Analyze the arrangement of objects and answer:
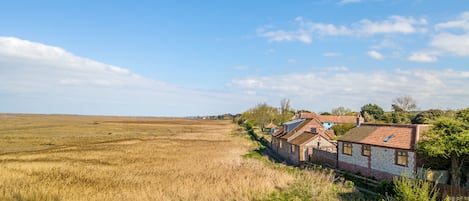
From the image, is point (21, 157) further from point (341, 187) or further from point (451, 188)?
point (451, 188)

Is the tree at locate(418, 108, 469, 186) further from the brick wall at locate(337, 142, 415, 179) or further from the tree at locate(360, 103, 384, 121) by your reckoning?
the tree at locate(360, 103, 384, 121)

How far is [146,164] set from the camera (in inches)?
1268

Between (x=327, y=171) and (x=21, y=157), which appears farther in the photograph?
(x=21, y=157)

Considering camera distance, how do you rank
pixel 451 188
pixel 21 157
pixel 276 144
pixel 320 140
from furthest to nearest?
pixel 276 144 → pixel 320 140 → pixel 21 157 → pixel 451 188

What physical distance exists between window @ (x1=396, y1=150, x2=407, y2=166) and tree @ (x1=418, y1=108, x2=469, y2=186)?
2.06m

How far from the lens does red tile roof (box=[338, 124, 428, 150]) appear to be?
25469mm

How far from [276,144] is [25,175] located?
35659 mm

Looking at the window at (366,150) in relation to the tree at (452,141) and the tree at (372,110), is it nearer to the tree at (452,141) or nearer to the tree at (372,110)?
the tree at (452,141)

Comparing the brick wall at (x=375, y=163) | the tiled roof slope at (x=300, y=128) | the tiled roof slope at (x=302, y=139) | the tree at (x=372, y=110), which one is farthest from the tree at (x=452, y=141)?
the tree at (x=372, y=110)

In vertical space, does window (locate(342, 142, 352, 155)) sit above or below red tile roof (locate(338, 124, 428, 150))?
below

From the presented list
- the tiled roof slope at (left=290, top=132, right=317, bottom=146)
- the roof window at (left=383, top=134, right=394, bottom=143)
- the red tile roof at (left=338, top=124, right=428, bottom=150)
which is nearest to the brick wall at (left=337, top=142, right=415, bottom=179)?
the red tile roof at (left=338, top=124, right=428, bottom=150)

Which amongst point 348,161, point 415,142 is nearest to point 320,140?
point 348,161

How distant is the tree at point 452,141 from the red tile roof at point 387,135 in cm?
228

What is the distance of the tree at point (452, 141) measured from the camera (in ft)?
69.3
